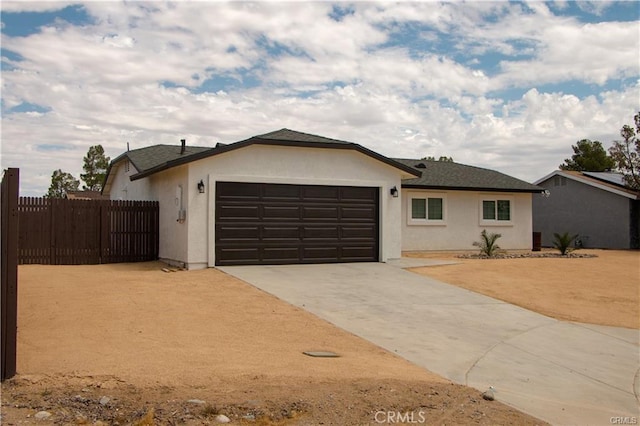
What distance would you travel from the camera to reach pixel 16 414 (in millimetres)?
5191

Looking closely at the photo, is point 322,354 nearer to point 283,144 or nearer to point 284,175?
point 284,175

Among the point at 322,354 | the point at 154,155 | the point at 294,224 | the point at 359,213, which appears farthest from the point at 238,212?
the point at 154,155

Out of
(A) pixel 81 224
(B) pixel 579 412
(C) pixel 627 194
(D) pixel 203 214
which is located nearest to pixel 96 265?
(A) pixel 81 224

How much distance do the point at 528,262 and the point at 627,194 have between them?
12.8 m

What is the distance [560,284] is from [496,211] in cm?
998

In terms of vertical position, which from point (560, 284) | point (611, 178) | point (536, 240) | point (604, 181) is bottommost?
point (560, 284)

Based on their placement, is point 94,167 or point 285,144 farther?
point 94,167

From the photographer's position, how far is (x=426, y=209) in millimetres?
24562

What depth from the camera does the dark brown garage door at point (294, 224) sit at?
16875 millimetres

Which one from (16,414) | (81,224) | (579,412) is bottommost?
(579,412)

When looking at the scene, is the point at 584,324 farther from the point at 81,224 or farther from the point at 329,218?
the point at 81,224

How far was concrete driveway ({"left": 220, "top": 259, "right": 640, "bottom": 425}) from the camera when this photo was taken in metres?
7.49

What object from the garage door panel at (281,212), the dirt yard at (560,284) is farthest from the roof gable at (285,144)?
the dirt yard at (560,284)

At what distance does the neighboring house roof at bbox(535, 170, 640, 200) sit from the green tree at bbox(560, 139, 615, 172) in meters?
17.8
